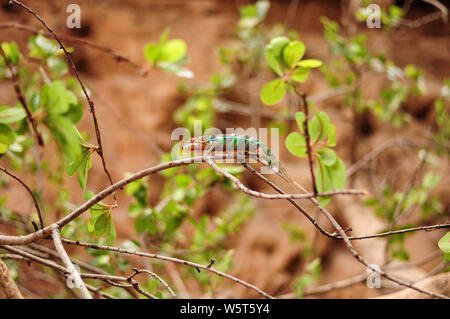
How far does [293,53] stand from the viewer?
1.68 ft

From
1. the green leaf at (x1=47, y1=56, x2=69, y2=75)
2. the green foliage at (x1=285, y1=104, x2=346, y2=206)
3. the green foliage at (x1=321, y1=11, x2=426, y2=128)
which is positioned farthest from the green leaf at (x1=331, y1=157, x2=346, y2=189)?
the green foliage at (x1=321, y1=11, x2=426, y2=128)

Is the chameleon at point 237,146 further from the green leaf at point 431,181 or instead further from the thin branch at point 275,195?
the green leaf at point 431,181

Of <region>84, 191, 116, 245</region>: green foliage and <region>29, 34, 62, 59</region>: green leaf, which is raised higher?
<region>29, 34, 62, 59</region>: green leaf

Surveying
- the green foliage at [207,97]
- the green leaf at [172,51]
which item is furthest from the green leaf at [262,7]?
the green leaf at [172,51]

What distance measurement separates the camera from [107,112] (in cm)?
196

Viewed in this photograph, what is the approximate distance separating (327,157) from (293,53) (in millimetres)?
151

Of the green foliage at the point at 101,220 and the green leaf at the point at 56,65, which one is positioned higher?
the green leaf at the point at 56,65

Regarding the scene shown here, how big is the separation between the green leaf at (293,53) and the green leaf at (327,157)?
13cm

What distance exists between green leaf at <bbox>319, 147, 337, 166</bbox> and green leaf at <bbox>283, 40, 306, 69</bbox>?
0.13 meters

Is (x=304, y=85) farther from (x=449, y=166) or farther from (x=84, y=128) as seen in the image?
(x=84, y=128)

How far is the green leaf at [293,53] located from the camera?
0.50 meters

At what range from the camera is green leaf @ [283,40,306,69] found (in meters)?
0.50

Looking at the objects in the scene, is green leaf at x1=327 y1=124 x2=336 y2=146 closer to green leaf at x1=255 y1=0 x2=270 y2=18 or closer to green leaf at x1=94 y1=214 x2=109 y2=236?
green leaf at x1=94 y1=214 x2=109 y2=236
